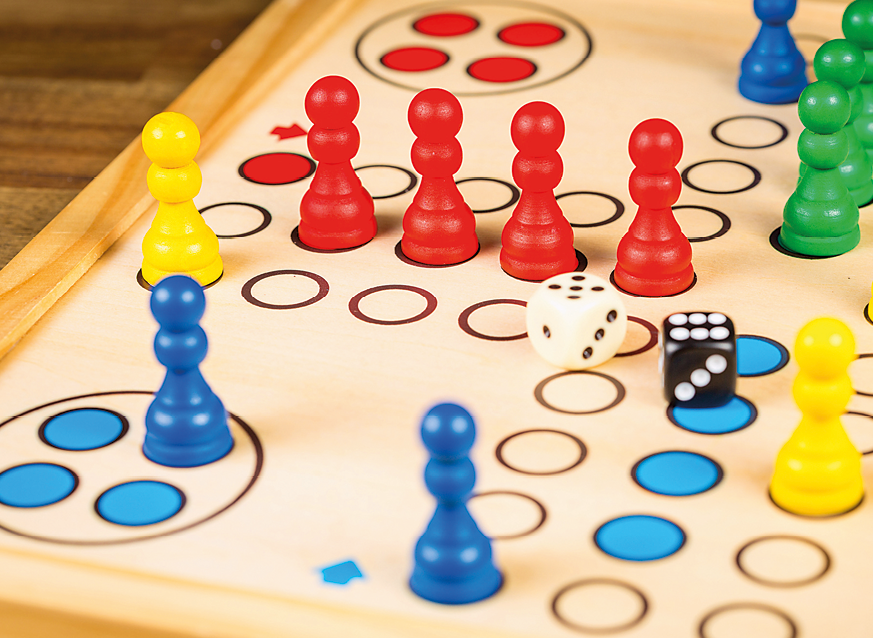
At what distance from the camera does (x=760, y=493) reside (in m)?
0.77

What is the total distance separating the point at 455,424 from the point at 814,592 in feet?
0.72

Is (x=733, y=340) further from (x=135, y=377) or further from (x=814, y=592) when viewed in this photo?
(x=135, y=377)

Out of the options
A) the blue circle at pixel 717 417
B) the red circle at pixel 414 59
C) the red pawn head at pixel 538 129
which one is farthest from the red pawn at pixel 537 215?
the red circle at pixel 414 59

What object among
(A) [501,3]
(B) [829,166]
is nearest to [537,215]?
(B) [829,166]

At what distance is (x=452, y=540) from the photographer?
0.69 meters

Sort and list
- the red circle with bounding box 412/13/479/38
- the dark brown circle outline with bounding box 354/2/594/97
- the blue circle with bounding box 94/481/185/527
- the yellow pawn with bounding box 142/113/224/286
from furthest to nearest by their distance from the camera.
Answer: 1. the red circle with bounding box 412/13/479/38
2. the dark brown circle outline with bounding box 354/2/594/97
3. the yellow pawn with bounding box 142/113/224/286
4. the blue circle with bounding box 94/481/185/527

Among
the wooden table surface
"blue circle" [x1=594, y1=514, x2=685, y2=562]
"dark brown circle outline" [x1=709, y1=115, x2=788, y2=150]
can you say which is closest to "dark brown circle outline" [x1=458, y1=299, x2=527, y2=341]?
"blue circle" [x1=594, y1=514, x2=685, y2=562]

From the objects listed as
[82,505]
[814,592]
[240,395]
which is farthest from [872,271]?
[82,505]

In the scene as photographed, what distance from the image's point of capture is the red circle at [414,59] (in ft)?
4.54

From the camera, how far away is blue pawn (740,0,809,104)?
1.27 meters

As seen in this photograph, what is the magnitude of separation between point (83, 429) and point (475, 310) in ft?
1.01

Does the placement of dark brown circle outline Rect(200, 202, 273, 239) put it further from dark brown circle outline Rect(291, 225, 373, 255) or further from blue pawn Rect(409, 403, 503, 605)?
blue pawn Rect(409, 403, 503, 605)

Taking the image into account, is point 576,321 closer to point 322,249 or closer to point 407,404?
point 407,404

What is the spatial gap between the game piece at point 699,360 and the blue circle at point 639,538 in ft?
0.40
